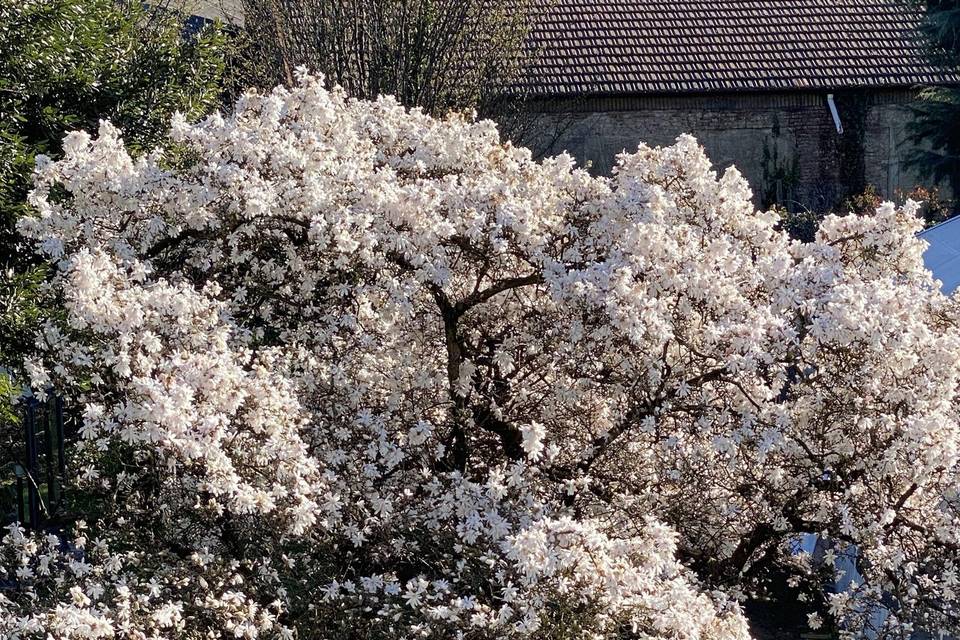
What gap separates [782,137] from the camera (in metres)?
23.5

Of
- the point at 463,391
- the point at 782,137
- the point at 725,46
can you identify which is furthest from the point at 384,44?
the point at 782,137

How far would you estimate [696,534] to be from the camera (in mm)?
6684

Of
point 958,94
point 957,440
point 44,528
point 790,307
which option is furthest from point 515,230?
point 958,94

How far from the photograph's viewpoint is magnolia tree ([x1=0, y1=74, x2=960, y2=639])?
529cm

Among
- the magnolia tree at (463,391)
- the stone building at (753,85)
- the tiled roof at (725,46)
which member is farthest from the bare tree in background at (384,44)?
the magnolia tree at (463,391)

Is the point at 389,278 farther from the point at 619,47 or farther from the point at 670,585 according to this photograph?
the point at 619,47

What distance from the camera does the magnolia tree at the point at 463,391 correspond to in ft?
17.4

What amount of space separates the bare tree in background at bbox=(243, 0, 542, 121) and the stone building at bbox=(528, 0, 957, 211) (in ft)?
20.6

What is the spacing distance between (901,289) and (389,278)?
2.56m

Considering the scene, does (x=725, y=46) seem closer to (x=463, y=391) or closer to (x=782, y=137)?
(x=782, y=137)

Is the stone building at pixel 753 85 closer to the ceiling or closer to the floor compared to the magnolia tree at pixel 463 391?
closer to the ceiling

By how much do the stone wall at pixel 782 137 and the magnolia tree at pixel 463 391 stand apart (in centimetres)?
1608

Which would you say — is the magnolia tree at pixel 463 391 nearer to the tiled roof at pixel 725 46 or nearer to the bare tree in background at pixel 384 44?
the bare tree in background at pixel 384 44

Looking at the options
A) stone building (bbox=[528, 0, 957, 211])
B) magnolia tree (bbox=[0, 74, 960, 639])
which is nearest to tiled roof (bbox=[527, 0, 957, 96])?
stone building (bbox=[528, 0, 957, 211])
